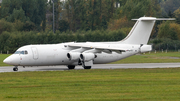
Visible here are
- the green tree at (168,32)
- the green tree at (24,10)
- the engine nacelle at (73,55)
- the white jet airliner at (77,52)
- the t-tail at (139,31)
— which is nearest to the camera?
the white jet airliner at (77,52)

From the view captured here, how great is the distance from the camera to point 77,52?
34312 mm

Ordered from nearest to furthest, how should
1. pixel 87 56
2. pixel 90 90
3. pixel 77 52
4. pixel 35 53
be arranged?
pixel 90 90 → pixel 35 53 → pixel 87 56 → pixel 77 52

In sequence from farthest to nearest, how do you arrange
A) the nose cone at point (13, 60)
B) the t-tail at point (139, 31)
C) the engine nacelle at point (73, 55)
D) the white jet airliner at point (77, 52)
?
1. the t-tail at point (139, 31)
2. the engine nacelle at point (73, 55)
3. the white jet airliner at point (77, 52)
4. the nose cone at point (13, 60)

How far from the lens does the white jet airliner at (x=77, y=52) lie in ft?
106

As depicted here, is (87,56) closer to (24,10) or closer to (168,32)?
(168,32)

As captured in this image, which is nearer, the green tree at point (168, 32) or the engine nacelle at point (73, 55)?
the engine nacelle at point (73, 55)

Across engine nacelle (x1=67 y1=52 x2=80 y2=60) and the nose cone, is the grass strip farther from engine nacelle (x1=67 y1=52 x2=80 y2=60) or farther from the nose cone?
engine nacelle (x1=67 y1=52 x2=80 y2=60)

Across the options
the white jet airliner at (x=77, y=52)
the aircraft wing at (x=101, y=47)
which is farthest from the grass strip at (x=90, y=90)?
the aircraft wing at (x=101, y=47)

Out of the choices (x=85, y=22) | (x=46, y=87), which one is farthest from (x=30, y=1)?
(x=46, y=87)

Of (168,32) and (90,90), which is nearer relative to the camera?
(90,90)

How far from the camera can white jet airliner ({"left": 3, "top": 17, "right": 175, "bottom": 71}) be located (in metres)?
32.4

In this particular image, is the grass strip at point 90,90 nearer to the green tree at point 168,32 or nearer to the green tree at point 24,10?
the green tree at point 168,32

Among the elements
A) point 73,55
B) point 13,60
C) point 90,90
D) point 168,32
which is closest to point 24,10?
point 168,32

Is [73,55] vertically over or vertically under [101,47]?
under
